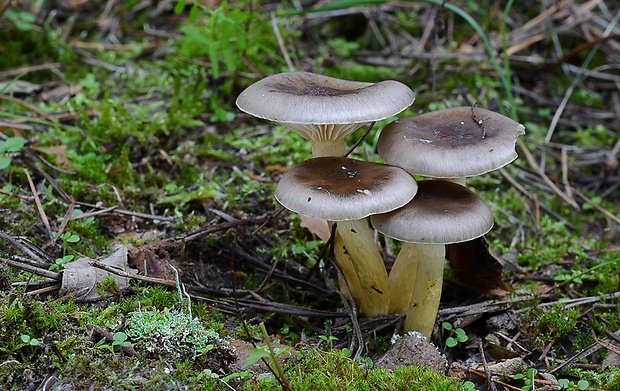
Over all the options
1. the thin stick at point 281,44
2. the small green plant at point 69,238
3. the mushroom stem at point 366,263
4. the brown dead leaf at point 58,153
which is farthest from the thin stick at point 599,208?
the brown dead leaf at point 58,153

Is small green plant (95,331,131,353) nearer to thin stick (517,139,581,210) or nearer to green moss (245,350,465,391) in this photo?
green moss (245,350,465,391)

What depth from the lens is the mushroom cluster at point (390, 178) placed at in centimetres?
257

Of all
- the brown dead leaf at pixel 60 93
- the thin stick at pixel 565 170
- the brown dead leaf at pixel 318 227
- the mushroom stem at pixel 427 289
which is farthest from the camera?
the brown dead leaf at pixel 60 93

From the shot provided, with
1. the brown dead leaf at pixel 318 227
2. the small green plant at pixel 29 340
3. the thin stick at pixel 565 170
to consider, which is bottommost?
the thin stick at pixel 565 170

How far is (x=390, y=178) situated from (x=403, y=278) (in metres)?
0.70

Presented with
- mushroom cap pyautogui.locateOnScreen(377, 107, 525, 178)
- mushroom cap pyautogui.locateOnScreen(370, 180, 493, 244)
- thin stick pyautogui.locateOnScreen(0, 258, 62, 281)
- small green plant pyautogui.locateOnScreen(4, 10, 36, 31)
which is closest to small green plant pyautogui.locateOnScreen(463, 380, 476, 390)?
mushroom cap pyautogui.locateOnScreen(370, 180, 493, 244)

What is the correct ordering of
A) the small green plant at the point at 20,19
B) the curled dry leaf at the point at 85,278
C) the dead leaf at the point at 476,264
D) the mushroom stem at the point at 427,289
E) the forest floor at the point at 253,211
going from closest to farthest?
the forest floor at the point at 253,211, the curled dry leaf at the point at 85,278, the mushroom stem at the point at 427,289, the dead leaf at the point at 476,264, the small green plant at the point at 20,19

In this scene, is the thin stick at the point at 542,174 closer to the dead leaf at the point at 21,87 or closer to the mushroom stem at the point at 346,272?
the mushroom stem at the point at 346,272

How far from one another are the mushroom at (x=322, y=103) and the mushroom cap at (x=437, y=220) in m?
0.46

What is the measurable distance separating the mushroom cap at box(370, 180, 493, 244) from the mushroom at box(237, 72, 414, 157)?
46 cm

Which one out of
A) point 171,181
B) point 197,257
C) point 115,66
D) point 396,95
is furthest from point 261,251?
point 115,66

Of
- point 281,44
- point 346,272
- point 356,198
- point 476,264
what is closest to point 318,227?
point 346,272

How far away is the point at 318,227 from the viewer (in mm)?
3594

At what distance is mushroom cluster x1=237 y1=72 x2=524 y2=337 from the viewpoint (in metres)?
2.57
